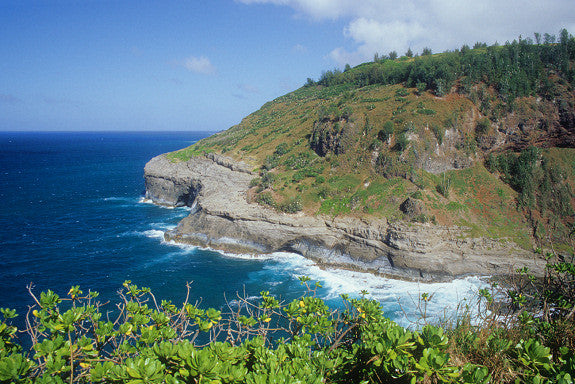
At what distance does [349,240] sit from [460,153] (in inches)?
794

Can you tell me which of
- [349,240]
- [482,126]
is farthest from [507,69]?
[349,240]

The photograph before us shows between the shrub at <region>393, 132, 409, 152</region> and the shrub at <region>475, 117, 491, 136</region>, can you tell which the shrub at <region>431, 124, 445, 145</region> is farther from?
the shrub at <region>475, 117, 491, 136</region>

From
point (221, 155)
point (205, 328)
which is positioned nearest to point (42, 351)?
→ point (205, 328)

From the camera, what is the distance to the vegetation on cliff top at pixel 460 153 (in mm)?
34875

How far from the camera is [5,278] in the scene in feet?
94.6

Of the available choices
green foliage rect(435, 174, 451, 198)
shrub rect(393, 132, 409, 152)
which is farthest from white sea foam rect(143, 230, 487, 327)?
shrub rect(393, 132, 409, 152)

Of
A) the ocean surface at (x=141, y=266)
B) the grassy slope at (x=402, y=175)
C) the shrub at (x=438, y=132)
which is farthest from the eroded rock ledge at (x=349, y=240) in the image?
the shrub at (x=438, y=132)

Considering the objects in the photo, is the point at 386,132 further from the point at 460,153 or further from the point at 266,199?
the point at 266,199

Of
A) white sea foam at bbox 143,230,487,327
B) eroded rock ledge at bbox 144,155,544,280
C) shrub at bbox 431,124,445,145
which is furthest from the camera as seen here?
shrub at bbox 431,124,445,145

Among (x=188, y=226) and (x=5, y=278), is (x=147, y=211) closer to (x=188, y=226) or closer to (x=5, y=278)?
(x=188, y=226)

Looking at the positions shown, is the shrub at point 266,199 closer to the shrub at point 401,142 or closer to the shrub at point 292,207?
the shrub at point 292,207

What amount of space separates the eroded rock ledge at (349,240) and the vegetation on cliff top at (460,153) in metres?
1.77

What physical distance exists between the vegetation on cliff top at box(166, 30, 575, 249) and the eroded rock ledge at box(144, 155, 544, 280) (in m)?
1.77

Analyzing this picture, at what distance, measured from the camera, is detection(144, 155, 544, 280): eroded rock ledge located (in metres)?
30.3
